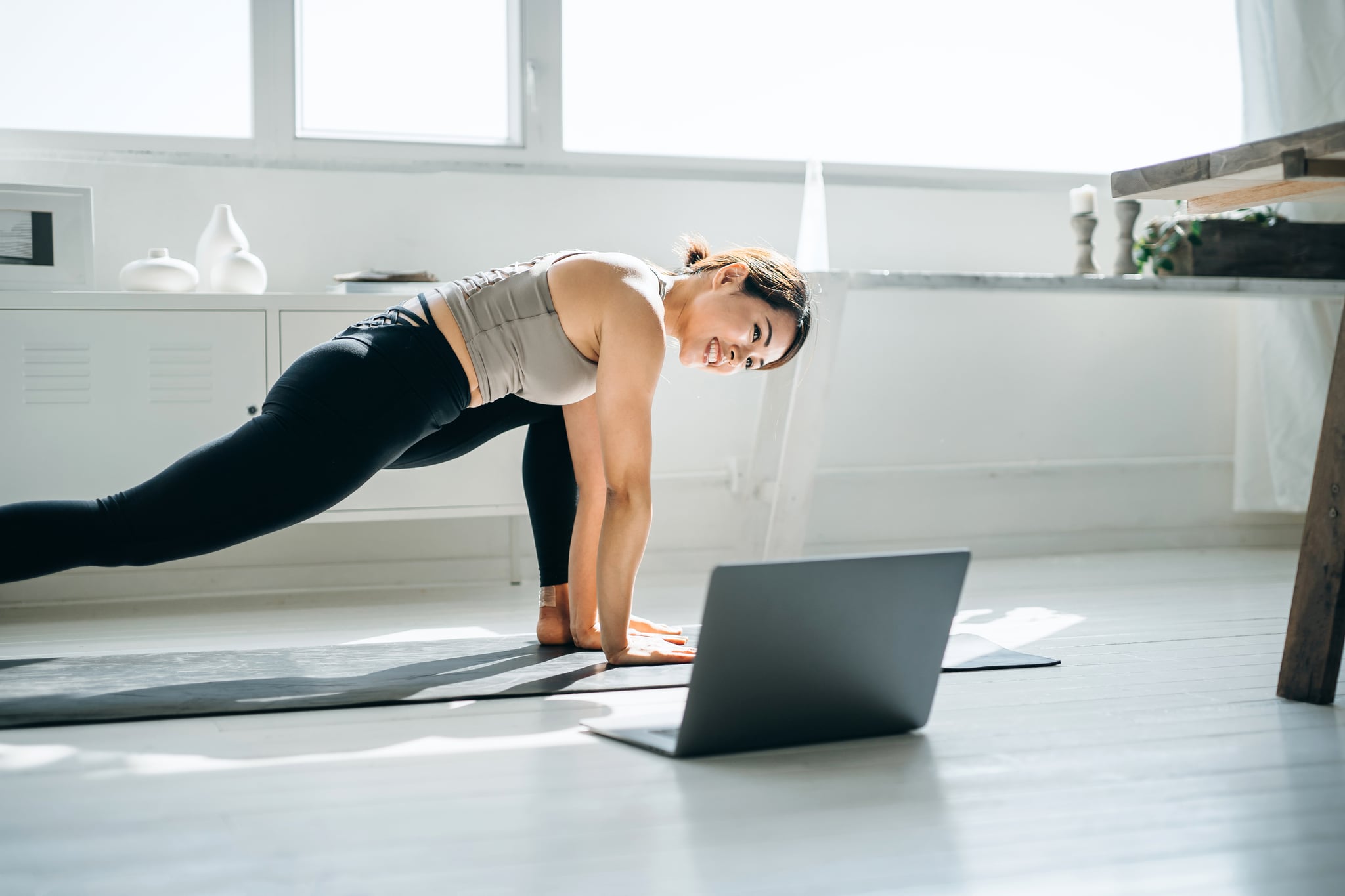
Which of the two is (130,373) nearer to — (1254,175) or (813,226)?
(813,226)

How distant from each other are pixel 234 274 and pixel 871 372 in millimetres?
1778

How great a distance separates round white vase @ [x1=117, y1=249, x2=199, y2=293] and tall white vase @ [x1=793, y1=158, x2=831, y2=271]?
59.1 inches

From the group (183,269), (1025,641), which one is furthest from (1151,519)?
(183,269)

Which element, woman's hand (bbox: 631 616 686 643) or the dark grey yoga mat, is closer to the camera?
the dark grey yoga mat

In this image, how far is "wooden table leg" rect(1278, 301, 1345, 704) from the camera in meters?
1.64

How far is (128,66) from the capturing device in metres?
3.00

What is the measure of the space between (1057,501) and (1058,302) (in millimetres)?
611

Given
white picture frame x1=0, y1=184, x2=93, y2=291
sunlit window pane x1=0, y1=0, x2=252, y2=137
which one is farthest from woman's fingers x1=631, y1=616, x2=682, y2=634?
sunlit window pane x1=0, y1=0, x2=252, y2=137

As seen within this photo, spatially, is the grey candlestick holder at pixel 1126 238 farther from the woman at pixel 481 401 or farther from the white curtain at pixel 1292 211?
the woman at pixel 481 401

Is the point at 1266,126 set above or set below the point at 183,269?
above

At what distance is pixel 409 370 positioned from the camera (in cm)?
181

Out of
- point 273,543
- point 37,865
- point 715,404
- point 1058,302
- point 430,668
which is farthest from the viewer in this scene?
point 1058,302

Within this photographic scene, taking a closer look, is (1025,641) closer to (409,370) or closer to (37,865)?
(409,370)

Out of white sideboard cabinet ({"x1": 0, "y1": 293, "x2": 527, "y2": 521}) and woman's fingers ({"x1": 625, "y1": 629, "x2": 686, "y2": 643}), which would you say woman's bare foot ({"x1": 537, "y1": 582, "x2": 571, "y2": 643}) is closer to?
woman's fingers ({"x1": 625, "y1": 629, "x2": 686, "y2": 643})
